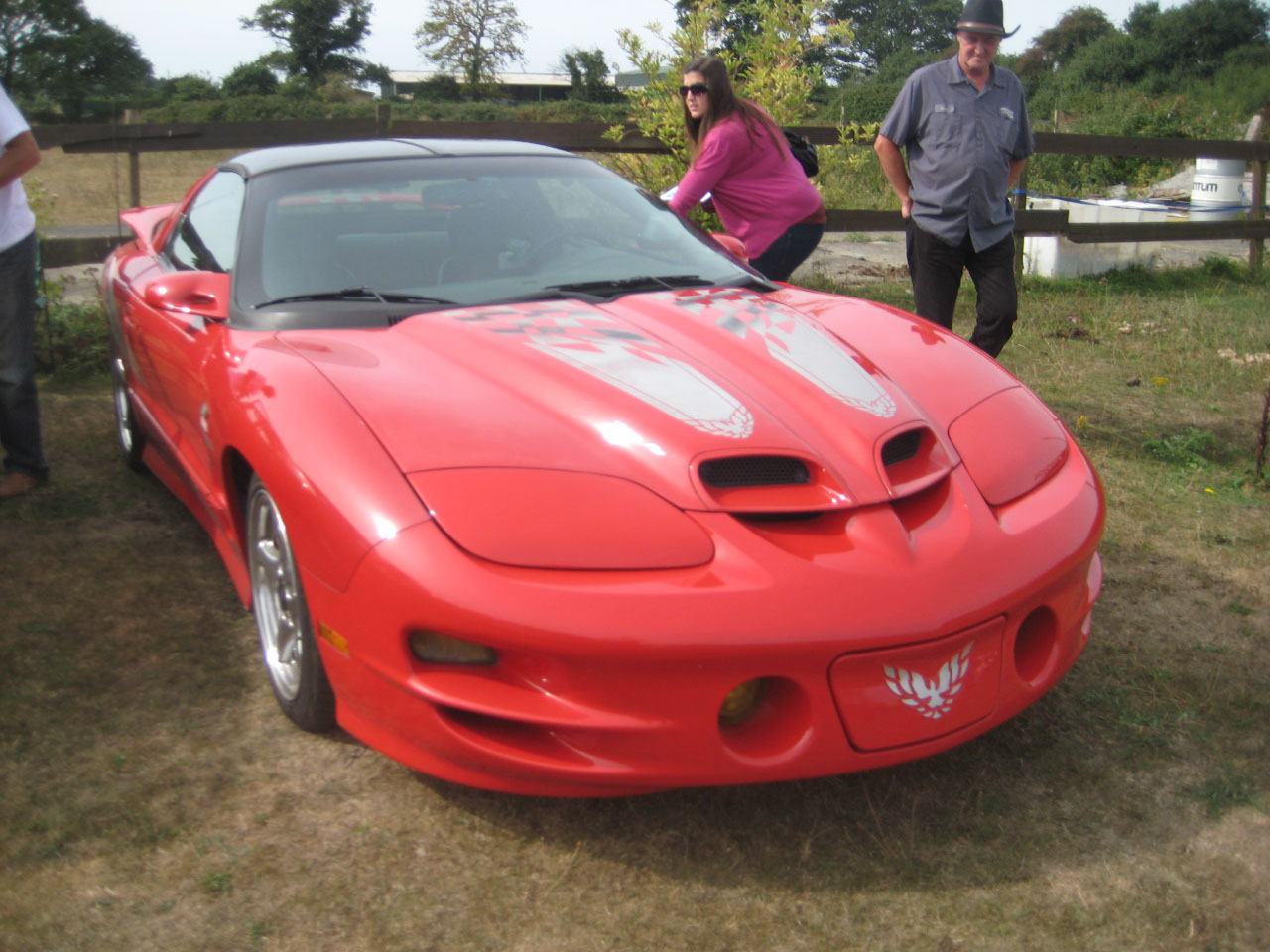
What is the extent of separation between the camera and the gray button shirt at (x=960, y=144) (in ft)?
14.9

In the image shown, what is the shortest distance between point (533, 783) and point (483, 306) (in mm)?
1281

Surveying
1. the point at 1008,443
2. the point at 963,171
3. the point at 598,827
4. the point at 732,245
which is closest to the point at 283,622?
the point at 598,827

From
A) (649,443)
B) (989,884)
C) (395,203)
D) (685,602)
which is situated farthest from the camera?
Result: (395,203)

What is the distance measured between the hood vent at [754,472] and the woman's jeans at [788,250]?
8.55ft

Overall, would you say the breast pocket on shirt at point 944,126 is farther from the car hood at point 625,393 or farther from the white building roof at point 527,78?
the white building roof at point 527,78

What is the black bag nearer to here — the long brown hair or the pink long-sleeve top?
the pink long-sleeve top

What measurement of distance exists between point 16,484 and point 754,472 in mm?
3121

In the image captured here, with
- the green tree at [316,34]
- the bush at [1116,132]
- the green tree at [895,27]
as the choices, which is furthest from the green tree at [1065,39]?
the green tree at [316,34]

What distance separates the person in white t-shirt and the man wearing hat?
10.7ft

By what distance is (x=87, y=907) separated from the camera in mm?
1979

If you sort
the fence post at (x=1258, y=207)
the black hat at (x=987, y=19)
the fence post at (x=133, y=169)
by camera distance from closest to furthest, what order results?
the black hat at (x=987, y=19)
the fence post at (x=133, y=169)
the fence post at (x=1258, y=207)

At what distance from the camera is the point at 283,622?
2605 millimetres

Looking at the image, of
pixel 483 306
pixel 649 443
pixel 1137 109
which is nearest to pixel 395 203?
pixel 483 306

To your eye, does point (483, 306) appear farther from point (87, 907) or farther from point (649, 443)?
point (87, 907)
